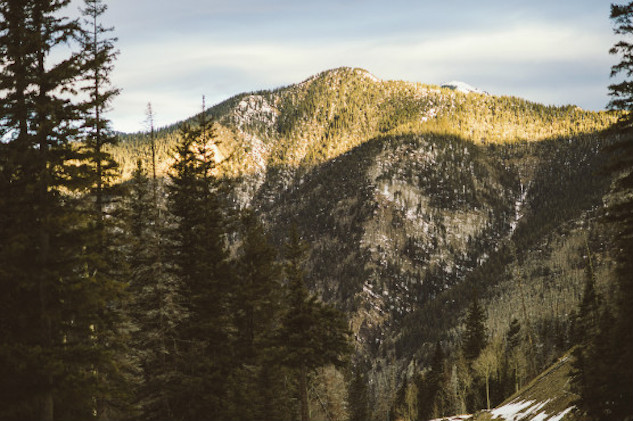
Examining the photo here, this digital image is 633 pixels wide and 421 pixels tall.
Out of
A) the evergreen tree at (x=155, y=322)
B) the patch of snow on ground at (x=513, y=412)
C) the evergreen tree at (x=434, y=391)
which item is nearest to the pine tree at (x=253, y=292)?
the evergreen tree at (x=155, y=322)

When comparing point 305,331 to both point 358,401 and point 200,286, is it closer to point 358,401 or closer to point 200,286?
point 200,286

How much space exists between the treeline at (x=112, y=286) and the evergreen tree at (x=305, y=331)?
87 millimetres

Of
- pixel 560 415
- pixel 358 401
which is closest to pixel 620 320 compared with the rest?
pixel 560 415

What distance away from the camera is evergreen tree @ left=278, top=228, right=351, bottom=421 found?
95.1ft

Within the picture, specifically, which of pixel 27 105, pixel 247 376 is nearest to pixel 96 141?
pixel 27 105

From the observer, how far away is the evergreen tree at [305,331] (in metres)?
29.0

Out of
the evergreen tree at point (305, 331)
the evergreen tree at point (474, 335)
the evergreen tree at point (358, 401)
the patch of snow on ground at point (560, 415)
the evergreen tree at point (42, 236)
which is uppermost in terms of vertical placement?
the evergreen tree at point (42, 236)

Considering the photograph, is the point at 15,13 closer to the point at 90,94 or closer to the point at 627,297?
the point at 90,94

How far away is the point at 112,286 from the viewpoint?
46.7ft

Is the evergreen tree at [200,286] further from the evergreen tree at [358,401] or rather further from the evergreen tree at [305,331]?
the evergreen tree at [358,401]

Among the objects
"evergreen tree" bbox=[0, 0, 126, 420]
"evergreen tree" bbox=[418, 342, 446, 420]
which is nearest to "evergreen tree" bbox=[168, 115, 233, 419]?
"evergreen tree" bbox=[0, 0, 126, 420]

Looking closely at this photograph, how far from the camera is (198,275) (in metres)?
26.4

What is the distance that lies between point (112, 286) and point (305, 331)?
16.6 m

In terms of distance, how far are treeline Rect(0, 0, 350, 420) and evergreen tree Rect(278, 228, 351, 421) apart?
0.29 ft
